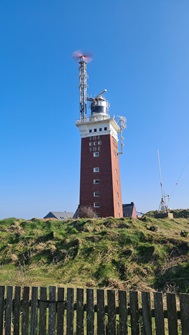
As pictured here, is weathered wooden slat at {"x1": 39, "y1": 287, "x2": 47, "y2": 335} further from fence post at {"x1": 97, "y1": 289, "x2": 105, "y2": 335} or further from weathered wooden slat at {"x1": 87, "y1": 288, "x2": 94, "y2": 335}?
fence post at {"x1": 97, "y1": 289, "x2": 105, "y2": 335}

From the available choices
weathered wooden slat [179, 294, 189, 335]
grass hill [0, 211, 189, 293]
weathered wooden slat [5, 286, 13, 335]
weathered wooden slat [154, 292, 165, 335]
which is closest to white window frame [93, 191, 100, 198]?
grass hill [0, 211, 189, 293]

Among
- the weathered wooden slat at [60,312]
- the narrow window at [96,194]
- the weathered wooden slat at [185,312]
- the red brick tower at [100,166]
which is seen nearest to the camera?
the weathered wooden slat at [185,312]

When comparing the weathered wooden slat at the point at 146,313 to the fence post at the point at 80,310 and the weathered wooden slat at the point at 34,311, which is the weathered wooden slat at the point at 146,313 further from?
the weathered wooden slat at the point at 34,311

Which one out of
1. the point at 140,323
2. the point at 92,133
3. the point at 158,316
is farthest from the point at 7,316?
the point at 92,133

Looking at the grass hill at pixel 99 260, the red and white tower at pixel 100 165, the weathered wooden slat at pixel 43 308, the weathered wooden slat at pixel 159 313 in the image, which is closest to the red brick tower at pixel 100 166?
the red and white tower at pixel 100 165

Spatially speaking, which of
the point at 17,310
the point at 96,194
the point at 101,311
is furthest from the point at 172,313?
the point at 96,194

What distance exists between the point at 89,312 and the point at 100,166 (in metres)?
36.6

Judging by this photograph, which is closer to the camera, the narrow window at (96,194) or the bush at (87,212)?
the bush at (87,212)

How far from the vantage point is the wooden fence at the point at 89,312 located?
4559mm

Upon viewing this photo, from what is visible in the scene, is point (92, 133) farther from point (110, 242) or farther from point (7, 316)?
point (7, 316)

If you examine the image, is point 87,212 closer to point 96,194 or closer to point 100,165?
point 96,194

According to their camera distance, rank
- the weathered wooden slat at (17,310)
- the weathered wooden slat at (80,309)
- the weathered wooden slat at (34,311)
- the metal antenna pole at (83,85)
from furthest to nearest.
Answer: the metal antenna pole at (83,85) < the weathered wooden slat at (17,310) < the weathered wooden slat at (34,311) < the weathered wooden slat at (80,309)

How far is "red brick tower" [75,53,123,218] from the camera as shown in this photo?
132 feet

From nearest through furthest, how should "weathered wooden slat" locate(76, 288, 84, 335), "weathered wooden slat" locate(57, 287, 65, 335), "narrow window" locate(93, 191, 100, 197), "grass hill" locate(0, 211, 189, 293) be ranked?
"weathered wooden slat" locate(76, 288, 84, 335) → "weathered wooden slat" locate(57, 287, 65, 335) → "grass hill" locate(0, 211, 189, 293) → "narrow window" locate(93, 191, 100, 197)
